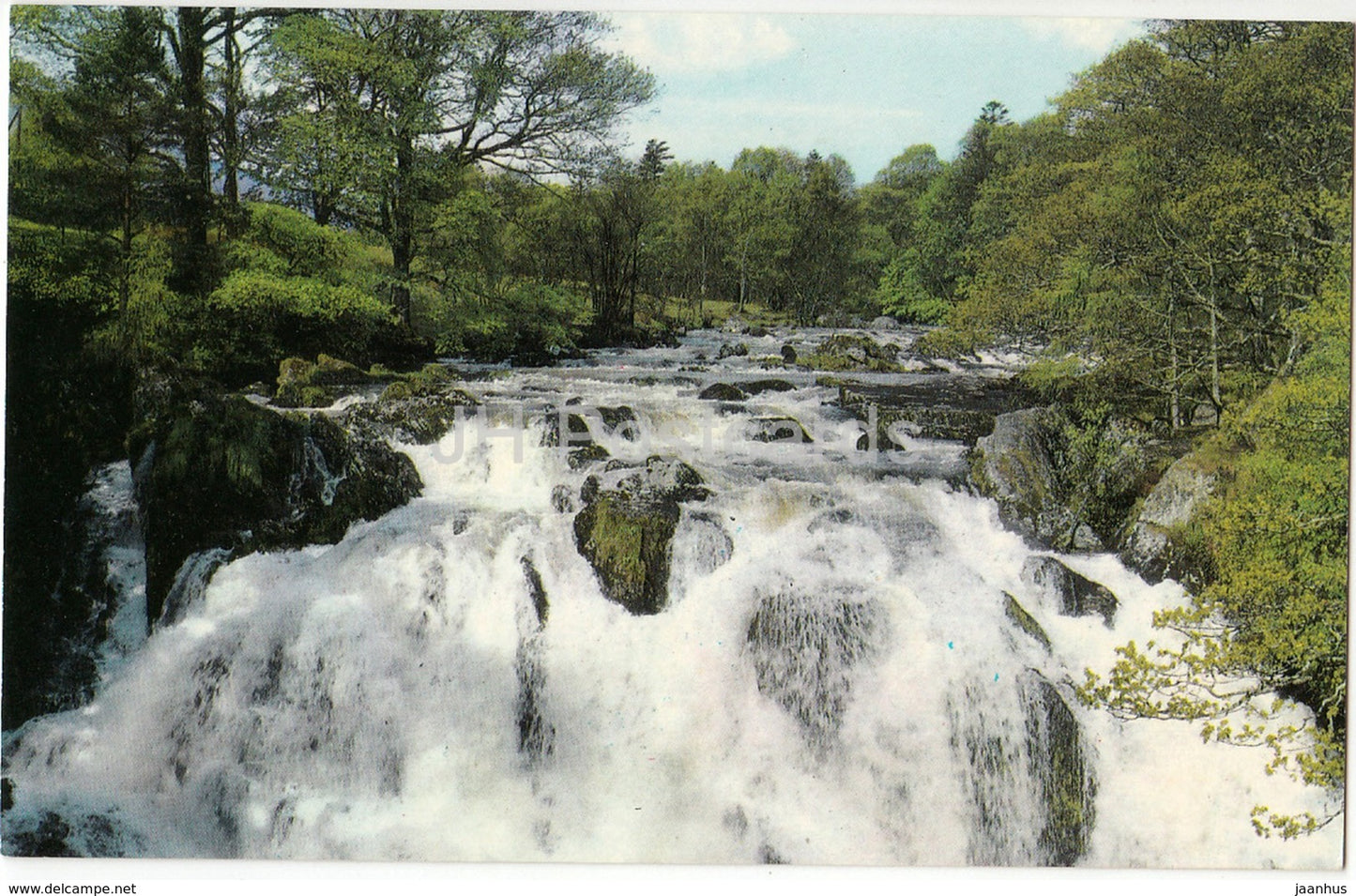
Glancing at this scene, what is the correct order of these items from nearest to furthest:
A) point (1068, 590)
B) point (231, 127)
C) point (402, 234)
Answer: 1. point (1068, 590)
2. point (231, 127)
3. point (402, 234)

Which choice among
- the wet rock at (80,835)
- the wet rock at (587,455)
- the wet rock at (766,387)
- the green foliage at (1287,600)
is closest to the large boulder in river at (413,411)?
the wet rock at (587,455)

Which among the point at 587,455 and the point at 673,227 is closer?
the point at 587,455

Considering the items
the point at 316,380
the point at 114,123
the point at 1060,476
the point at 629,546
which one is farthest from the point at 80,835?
the point at 1060,476

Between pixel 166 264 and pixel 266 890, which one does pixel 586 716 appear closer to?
pixel 266 890

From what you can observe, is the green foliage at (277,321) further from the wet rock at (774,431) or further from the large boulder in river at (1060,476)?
the large boulder in river at (1060,476)

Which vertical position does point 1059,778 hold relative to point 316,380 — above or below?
below

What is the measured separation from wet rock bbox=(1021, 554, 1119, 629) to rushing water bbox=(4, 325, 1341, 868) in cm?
4

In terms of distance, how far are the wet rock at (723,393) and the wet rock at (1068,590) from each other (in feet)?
4.04

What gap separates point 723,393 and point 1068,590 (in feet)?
4.84

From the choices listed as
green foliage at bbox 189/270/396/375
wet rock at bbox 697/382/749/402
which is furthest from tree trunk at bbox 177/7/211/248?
wet rock at bbox 697/382/749/402

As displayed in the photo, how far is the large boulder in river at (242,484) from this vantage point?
2891 millimetres

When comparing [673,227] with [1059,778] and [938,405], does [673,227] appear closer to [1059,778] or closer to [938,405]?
[938,405]

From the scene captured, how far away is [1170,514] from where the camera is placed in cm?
280

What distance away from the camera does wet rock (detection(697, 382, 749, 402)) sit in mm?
2947
